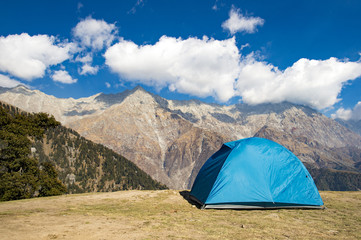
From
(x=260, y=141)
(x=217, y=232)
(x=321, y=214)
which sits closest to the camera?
(x=217, y=232)

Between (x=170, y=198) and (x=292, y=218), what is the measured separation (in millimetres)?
11884

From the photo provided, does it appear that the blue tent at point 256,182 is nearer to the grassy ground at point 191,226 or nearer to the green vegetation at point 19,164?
the grassy ground at point 191,226

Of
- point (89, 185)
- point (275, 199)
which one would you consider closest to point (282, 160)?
point (275, 199)

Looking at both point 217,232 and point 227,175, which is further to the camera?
point 227,175

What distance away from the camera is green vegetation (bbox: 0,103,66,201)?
24.4 m

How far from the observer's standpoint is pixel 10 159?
2553cm

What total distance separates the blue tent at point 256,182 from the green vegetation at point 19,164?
21.8 metres

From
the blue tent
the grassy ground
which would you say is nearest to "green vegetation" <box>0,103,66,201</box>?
the grassy ground

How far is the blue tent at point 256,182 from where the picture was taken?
55.2 ft

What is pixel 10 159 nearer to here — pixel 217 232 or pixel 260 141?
pixel 217 232

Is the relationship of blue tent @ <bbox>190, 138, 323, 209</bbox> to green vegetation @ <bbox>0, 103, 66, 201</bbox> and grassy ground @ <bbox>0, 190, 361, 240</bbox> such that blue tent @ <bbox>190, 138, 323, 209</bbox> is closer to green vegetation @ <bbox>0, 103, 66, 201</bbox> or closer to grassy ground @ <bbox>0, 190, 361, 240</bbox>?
grassy ground @ <bbox>0, 190, 361, 240</bbox>

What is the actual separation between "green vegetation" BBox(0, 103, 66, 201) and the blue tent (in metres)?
21.8

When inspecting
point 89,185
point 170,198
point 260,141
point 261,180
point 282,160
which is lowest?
point 89,185

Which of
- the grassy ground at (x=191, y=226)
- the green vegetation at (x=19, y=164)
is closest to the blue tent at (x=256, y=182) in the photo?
the grassy ground at (x=191, y=226)
